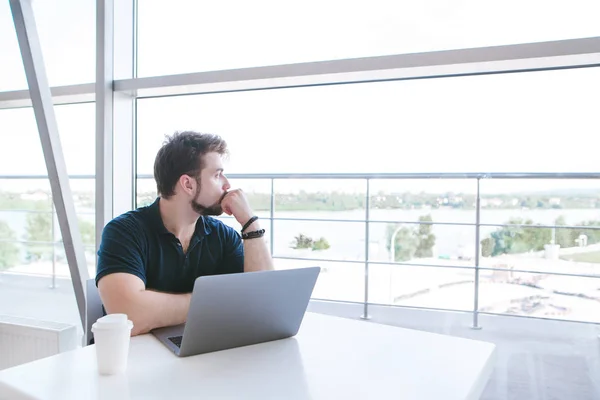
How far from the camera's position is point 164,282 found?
1338 millimetres

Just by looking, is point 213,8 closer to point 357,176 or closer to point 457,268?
point 357,176

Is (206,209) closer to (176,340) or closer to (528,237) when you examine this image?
(176,340)

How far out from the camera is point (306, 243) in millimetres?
2441

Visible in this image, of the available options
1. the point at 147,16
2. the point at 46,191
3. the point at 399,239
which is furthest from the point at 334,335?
the point at 46,191

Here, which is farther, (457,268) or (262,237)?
(457,268)

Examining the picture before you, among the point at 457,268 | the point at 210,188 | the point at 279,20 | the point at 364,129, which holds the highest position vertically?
the point at 279,20

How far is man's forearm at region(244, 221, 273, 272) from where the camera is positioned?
1.40 metres

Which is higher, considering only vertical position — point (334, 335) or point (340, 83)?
point (340, 83)

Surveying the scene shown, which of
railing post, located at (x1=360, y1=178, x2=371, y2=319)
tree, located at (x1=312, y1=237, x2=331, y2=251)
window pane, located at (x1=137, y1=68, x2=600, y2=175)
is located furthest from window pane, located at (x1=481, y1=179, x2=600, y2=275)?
tree, located at (x1=312, y1=237, x2=331, y2=251)

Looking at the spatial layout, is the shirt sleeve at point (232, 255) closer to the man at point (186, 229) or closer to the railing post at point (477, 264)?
the man at point (186, 229)

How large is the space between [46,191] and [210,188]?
1.40 m

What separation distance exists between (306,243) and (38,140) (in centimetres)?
129

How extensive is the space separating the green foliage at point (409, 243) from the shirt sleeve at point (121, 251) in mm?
1322

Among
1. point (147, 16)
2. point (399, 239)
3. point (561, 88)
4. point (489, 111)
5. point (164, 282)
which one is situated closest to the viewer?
point (164, 282)
